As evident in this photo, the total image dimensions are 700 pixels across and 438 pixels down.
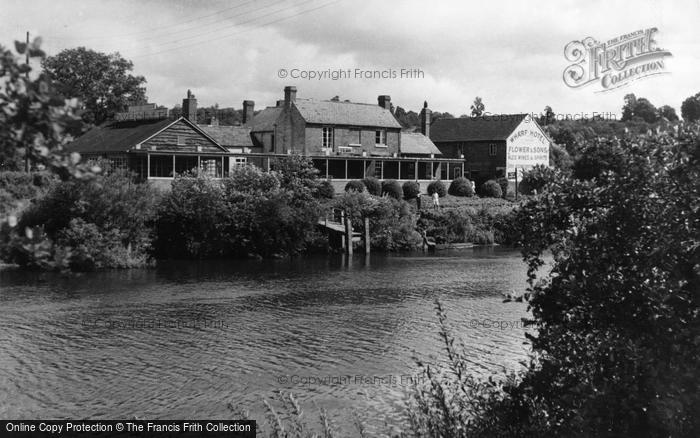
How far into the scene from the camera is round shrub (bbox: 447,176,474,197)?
66.1 metres

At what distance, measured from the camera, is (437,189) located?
64.4 meters

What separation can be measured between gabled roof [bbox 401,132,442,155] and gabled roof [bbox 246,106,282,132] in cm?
1223

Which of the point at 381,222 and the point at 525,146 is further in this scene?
the point at 525,146

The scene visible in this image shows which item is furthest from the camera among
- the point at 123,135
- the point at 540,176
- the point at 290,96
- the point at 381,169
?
the point at 381,169

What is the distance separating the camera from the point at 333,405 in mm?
16438

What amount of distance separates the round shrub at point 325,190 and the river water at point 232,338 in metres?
14.8

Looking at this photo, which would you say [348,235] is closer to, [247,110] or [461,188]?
[461,188]

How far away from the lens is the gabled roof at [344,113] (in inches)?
2584

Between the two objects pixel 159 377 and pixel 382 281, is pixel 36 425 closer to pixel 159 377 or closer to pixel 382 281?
pixel 159 377

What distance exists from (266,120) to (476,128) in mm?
22829

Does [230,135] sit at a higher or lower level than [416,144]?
higher

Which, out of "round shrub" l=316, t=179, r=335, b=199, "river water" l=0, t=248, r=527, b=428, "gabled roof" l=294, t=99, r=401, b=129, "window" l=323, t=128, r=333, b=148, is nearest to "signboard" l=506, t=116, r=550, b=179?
"gabled roof" l=294, t=99, r=401, b=129

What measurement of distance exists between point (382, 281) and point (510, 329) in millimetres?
12699

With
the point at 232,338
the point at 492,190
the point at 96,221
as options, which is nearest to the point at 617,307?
the point at 232,338
